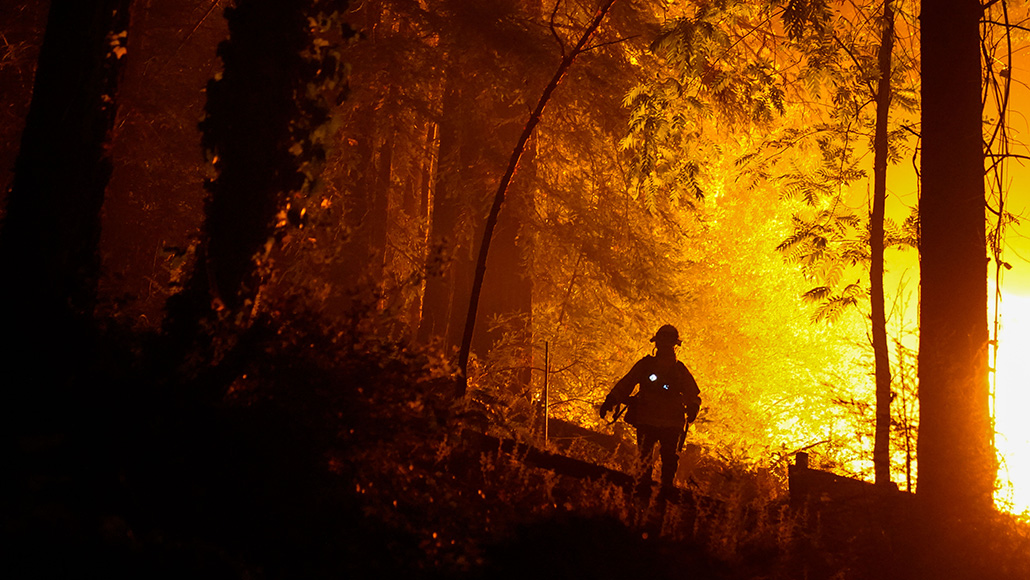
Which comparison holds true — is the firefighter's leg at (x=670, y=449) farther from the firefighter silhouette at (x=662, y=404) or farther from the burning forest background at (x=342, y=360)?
the burning forest background at (x=342, y=360)

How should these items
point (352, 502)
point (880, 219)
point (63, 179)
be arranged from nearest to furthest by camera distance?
point (352, 502) < point (63, 179) < point (880, 219)

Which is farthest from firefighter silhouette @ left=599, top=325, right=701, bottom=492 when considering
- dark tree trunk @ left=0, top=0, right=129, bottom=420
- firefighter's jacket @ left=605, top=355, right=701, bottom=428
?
dark tree trunk @ left=0, top=0, right=129, bottom=420

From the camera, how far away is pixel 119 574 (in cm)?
355

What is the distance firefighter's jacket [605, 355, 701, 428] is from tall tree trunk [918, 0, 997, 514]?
7.83ft

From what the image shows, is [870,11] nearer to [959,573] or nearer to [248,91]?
[959,573]

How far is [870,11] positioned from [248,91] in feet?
26.6

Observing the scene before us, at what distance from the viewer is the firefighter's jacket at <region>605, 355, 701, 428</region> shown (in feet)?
26.7

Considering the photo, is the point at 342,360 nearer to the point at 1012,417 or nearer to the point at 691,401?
the point at 691,401

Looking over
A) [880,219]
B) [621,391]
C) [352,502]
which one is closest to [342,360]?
[352,502]

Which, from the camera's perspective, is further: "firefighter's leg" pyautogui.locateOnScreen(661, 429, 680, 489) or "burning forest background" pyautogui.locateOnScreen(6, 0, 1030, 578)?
Result: "firefighter's leg" pyautogui.locateOnScreen(661, 429, 680, 489)

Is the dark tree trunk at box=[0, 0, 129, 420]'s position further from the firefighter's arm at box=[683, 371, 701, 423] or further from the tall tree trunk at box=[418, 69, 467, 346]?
the tall tree trunk at box=[418, 69, 467, 346]

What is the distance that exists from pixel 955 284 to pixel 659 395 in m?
3.03

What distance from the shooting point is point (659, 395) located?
8164 millimetres

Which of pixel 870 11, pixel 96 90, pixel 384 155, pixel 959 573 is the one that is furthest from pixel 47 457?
pixel 384 155
